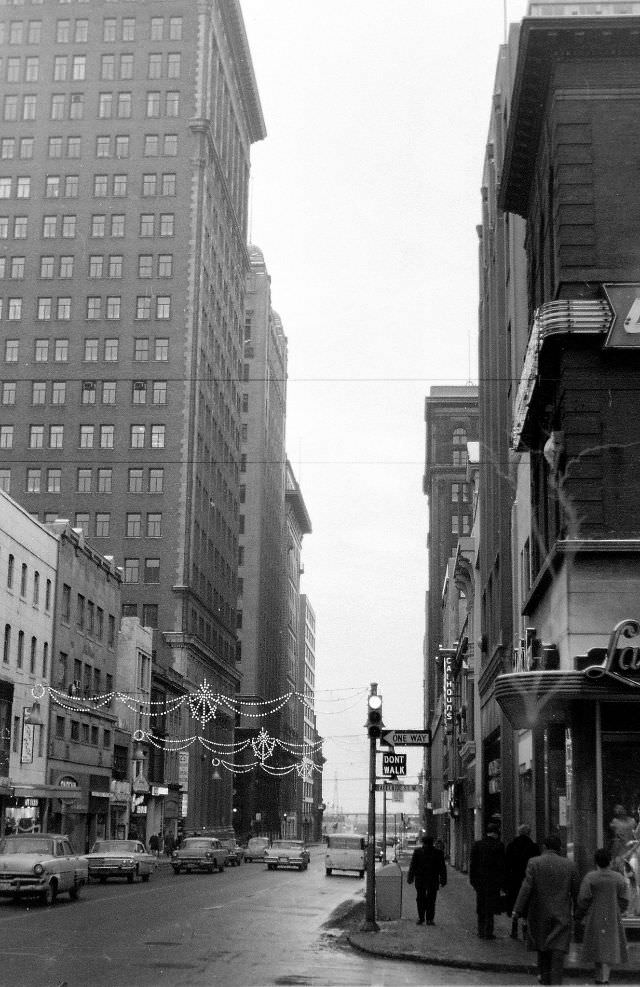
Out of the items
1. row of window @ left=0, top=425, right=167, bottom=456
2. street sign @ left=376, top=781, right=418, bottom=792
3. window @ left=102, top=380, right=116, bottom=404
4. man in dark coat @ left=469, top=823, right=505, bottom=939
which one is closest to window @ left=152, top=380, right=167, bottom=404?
row of window @ left=0, top=425, right=167, bottom=456

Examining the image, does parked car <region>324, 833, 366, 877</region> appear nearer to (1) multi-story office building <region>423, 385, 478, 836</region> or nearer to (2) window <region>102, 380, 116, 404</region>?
(2) window <region>102, 380, 116, 404</region>

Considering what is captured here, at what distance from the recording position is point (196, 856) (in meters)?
53.4

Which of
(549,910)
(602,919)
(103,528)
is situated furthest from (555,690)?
(103,528)

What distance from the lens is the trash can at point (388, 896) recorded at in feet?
88.0

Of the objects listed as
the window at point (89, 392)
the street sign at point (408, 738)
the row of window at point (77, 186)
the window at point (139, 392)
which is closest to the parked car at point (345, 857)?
the street sign at point (408, 738)

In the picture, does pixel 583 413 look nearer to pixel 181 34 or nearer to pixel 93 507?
pixel 93 507

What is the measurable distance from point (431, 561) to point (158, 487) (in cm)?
6525

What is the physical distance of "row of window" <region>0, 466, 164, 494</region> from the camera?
97.9 metres

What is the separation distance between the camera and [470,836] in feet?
197

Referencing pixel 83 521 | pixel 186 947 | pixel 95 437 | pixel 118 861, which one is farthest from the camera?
pixel 95 437

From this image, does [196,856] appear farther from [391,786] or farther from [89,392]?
[89,392]

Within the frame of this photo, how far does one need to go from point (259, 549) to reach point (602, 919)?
5125 inches

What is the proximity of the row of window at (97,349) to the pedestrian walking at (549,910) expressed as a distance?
88.5 m

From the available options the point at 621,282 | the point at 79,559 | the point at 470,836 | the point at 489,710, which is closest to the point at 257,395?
the point at 79,559
